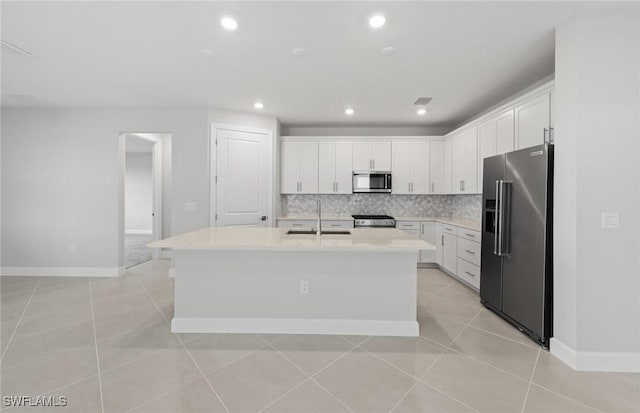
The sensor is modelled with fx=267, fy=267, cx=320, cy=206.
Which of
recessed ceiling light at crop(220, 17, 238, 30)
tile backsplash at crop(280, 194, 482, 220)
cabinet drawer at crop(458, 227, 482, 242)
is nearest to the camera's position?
recessed ceiling light at crop(220, 17, 238, 30)

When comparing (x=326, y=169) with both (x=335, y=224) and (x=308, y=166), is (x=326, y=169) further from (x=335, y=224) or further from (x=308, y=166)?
(x=335, y=224)

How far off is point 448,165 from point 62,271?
6733 millimetres

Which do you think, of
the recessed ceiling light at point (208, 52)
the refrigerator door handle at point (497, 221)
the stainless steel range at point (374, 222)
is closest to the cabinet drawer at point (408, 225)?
the stainless steel range at point (374, 222)

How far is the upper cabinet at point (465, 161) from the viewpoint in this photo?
406 cm

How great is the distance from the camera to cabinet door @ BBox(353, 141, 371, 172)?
5078mm

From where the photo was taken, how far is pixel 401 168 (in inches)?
199

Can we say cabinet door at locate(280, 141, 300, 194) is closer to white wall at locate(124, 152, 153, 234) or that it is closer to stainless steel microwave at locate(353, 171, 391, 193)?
stainless steel microwave at locate(353, 171, 391, 193)

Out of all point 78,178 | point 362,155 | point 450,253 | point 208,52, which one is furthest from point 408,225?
point 78,178

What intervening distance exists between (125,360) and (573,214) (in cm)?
365

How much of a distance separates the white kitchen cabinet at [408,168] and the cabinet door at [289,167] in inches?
72.5

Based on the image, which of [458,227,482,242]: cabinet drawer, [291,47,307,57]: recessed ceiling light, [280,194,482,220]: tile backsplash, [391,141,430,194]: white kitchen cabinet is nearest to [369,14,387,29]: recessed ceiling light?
[291,47,307,57]: recessed ceiling light

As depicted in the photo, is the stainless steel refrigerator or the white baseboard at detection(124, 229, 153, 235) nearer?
the stainless steel refrigerator

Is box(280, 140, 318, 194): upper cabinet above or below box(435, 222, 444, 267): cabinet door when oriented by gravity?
above

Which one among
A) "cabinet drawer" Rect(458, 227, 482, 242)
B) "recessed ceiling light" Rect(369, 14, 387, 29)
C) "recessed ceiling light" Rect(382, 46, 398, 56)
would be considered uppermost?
"recessed ceiling light" Rect(382, 46, 398, 56)
